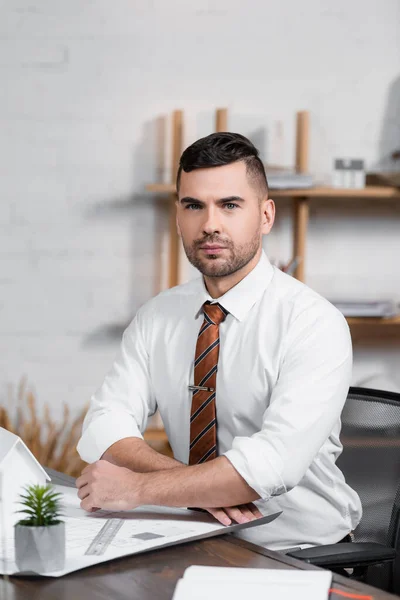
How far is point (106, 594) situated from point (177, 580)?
11cm

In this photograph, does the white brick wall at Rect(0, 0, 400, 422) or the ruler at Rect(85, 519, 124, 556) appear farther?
the white brick wall at Rect(0, 0, 400, 422)

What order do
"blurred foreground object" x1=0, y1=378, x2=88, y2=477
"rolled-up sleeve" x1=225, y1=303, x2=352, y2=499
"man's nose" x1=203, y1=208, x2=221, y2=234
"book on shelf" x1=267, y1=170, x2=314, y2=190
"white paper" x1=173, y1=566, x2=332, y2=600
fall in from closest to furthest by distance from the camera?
"white paper" x1=173, y1=566, x2=332, y2=600, "rolled-up sleeve" x1=225, y1=303, x2=352, y2=499, "man's nose" x1=203, y1=208, x2=221, y2=234, "book on shelf" x1=267, y1=170, x2=314, y2=190, "blurred foreground object" x1=0, y1=378, x2=88, y2=477

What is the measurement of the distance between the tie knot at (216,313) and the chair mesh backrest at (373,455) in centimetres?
36

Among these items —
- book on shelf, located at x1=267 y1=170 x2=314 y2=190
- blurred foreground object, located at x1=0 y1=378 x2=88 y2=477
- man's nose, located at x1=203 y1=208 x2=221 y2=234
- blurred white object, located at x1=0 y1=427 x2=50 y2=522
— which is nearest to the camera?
blurred white object, located at x1=0 y1=427 x2=50 y2=522

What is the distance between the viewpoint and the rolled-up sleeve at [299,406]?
1.49m

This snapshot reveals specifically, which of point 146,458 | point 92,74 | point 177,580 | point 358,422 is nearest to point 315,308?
point 358,422

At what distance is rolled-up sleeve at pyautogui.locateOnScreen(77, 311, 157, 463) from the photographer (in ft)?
5.65

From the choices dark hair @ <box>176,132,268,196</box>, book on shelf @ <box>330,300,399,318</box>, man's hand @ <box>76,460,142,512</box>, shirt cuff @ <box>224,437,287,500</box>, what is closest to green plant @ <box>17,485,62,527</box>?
man's hand @ <box>76,460,142,512</box>

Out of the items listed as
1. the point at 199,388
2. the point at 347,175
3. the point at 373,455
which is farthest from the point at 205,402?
the point at 347,175

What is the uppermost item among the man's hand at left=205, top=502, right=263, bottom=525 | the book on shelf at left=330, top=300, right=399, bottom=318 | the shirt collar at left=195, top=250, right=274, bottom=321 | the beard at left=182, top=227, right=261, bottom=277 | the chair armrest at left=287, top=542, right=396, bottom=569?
the beard at left=182, top=227, right=261, bottom=277

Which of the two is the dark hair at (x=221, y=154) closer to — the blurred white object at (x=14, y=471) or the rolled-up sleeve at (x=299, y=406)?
the rolled-up sleeve at (x=299, y=406)

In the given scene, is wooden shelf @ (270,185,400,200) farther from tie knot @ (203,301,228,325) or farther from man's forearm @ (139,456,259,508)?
man's forearm @ (139,456,259,508)

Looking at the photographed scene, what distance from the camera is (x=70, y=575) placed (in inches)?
46.4

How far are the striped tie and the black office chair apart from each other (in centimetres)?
35
